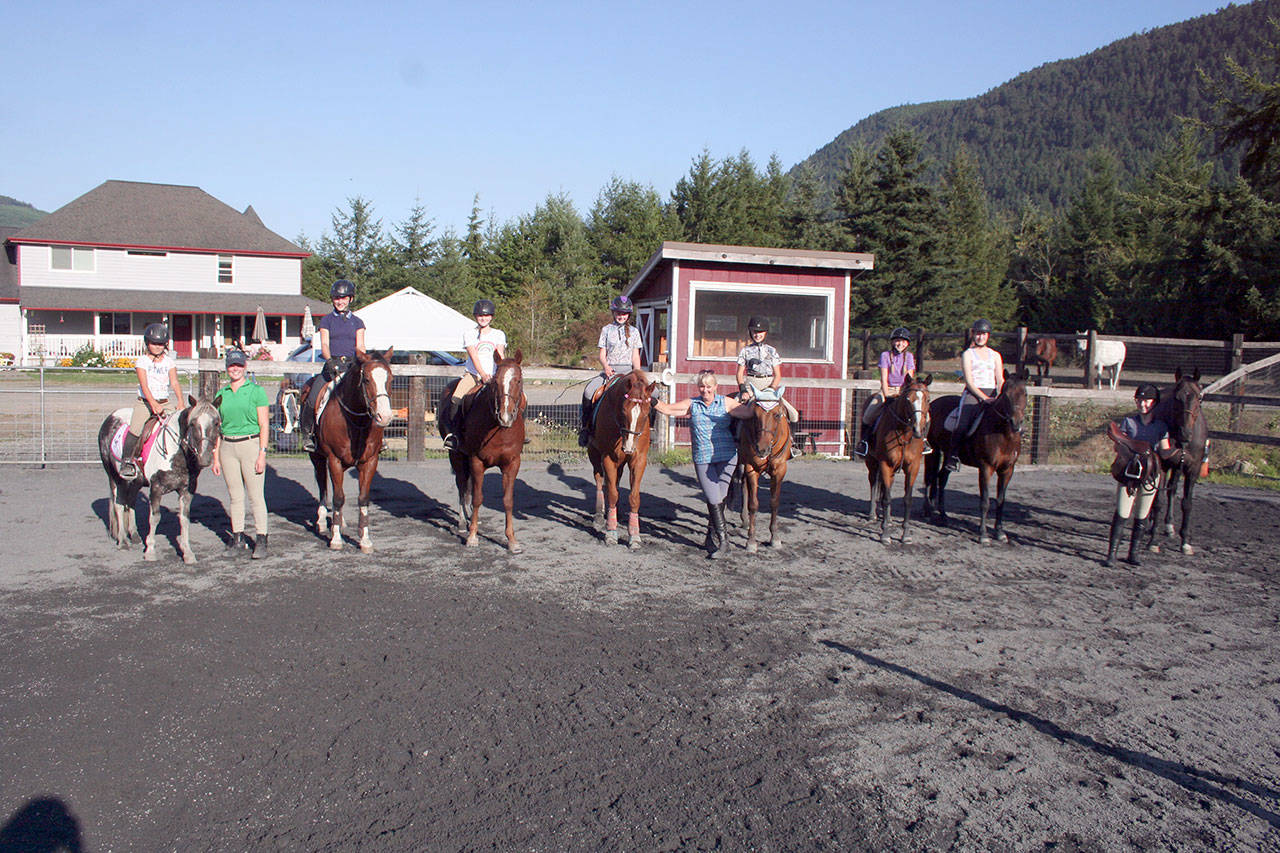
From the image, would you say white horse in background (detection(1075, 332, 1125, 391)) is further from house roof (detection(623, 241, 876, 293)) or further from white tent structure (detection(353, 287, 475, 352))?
white tent structure (detection(353, 287, 475, 352))

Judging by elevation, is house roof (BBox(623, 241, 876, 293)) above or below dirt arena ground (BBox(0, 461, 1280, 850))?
above

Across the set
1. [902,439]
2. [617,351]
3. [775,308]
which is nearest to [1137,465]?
[902,439]

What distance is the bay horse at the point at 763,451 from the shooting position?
8.37 m

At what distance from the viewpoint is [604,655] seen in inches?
226

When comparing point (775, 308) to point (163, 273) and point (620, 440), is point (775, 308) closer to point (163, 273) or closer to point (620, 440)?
point (620, 440)

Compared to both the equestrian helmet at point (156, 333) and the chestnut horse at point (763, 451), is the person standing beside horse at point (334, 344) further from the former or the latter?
the chestnut horse at point (763, 451)

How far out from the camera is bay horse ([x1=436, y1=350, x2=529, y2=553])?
809cm

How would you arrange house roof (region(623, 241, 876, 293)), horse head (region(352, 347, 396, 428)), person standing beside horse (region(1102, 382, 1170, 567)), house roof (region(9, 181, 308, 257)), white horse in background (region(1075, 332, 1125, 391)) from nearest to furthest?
horse head (region(352, 347, 396, 428)), person standing beside horse (region(1102, 382, 1170, 567)), house roof (region(623, 241, 876, 293)), white horse in background (region(1075, 332, 1125, 391)), house roof (region(9, 181, 308, 257))

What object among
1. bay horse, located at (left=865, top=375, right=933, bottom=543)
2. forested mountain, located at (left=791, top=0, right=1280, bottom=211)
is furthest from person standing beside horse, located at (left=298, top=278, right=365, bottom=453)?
forested mountain, located at (left=791, top=0, right=1280, bottom=211)

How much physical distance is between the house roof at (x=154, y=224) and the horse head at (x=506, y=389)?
123ft

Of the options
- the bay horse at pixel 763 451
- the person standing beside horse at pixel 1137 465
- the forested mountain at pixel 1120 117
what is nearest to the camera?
the person standing beside horse at pixel 1137 465

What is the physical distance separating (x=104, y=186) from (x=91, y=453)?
3652cm

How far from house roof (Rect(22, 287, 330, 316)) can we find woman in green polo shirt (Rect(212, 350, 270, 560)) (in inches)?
1367

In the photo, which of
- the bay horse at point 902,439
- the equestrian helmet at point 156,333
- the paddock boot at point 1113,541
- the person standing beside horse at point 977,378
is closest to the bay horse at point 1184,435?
the paddock boot at point 1113,541
